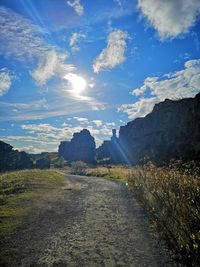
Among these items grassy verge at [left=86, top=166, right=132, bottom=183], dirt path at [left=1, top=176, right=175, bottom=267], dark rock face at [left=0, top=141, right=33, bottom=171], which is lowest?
dirt path at [left=1, top=176, right=175, bottom=267]

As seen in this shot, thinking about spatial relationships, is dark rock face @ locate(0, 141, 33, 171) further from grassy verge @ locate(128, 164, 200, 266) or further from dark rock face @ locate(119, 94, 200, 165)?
grassy verge @ locate(128, 164, 200, 266)

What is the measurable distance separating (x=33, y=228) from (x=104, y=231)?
3.15 meters

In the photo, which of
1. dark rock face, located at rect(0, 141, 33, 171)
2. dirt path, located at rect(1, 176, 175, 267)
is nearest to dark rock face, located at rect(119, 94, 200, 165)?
dirt path, located at rect(1, 176, 175, 267)

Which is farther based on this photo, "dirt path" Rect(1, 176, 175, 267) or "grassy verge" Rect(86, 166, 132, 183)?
"grassy verge" Rect(86, 166, 132, 183)

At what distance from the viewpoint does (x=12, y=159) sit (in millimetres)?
150500

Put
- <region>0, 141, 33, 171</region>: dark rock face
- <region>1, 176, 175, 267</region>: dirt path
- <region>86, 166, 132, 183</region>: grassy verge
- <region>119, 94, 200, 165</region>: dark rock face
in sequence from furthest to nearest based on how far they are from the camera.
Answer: <region>0, 141, 33, 171</region>: dark rock face, <region>86, 166, 132, 183</region>: grassy verge, <region>119, 94, 200, 165</region>: dark rock face, <region>1, 176, 175, 267</region>: dirt path

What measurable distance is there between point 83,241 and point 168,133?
282 feet

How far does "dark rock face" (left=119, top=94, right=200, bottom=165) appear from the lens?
50.8 meters

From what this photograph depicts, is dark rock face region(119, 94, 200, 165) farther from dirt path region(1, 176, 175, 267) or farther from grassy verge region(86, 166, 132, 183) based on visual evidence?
dirt path region(1, 176, 175, 267)

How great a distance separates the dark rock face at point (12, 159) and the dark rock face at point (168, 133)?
5549 centimetres

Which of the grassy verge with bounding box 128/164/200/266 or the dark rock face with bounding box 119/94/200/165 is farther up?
the dark rock face with bounding box 119/94/200/165

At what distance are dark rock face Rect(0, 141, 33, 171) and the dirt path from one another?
131 meters

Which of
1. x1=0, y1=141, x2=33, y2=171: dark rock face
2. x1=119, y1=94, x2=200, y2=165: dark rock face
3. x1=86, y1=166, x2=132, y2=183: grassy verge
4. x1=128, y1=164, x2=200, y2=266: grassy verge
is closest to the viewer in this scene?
x1=128, y1=164, x2=200, y2=266: grassy verge

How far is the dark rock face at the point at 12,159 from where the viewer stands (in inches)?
5704
